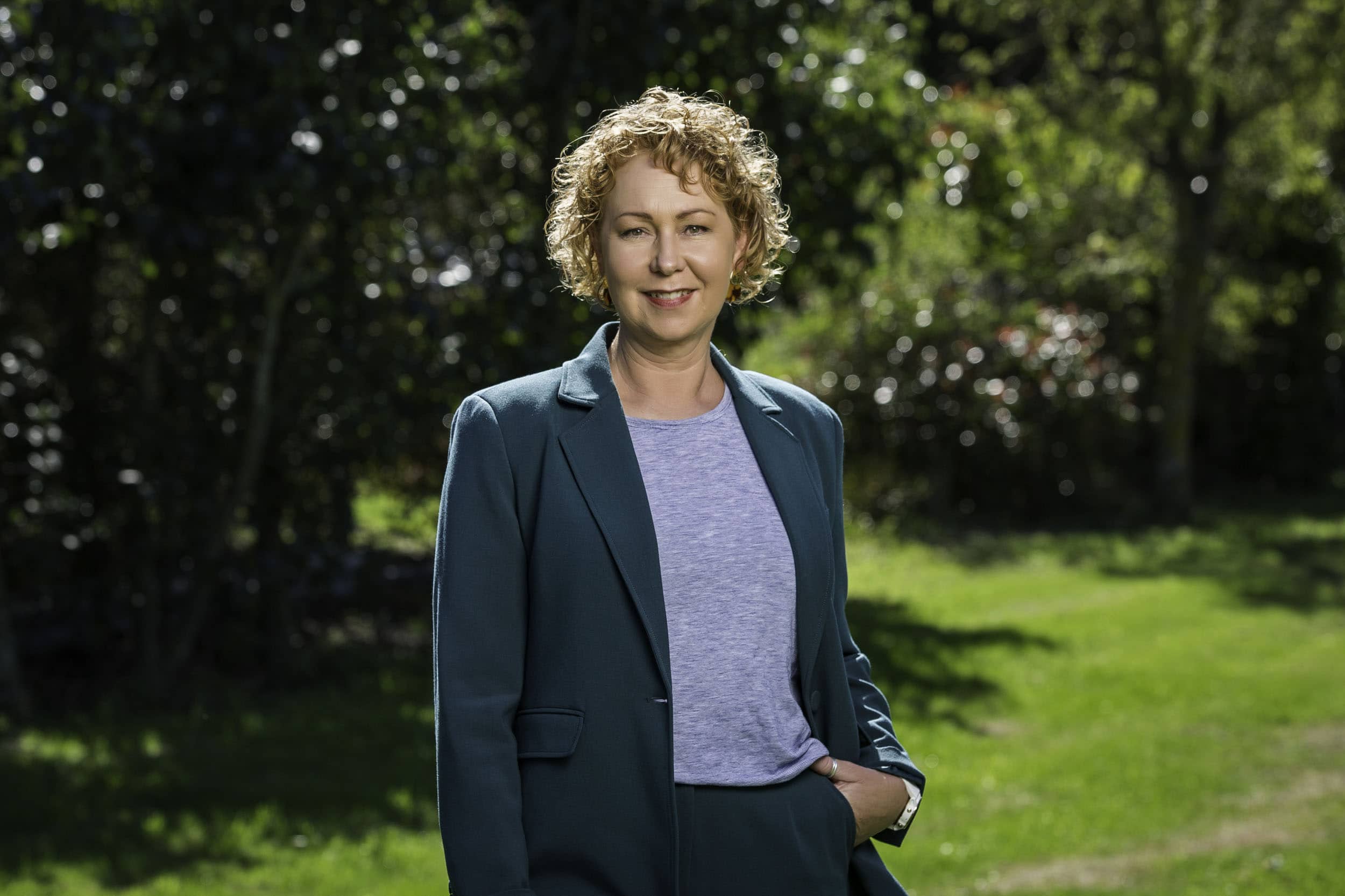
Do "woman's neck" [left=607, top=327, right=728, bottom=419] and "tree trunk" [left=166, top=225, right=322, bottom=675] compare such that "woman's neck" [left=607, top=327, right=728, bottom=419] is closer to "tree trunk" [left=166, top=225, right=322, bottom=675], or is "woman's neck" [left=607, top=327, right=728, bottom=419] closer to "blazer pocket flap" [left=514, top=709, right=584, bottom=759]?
"blazer pocket flap" [left=514, top=709, right=584, bottom=759]

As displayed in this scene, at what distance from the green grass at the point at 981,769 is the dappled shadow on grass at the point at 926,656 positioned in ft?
0.09

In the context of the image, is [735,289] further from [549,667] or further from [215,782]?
[215,782]

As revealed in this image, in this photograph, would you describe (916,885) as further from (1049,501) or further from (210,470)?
(1049,501)

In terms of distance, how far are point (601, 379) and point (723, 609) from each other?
39 cm

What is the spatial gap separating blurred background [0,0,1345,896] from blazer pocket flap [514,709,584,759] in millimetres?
3577

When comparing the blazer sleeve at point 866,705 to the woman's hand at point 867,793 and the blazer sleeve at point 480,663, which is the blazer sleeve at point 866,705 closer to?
the woman's hand at point 867,793

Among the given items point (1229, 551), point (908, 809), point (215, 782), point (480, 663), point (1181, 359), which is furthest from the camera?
point (1181, 359)

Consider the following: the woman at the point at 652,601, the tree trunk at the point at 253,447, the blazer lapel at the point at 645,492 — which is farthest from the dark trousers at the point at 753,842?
the tree trunk at the point at 253,447

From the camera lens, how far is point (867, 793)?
2.32m

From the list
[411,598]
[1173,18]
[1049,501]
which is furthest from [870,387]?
[411,598]

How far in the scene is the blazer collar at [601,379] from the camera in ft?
7.25

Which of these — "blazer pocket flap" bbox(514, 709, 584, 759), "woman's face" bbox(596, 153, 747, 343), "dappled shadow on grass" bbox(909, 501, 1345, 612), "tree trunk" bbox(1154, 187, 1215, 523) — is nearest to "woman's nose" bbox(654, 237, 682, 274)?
"woman's face" bbox(596, 153, 747, 343)

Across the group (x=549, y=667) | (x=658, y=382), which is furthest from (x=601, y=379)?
(x=549, y=667)

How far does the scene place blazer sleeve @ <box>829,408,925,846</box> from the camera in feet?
7.88
